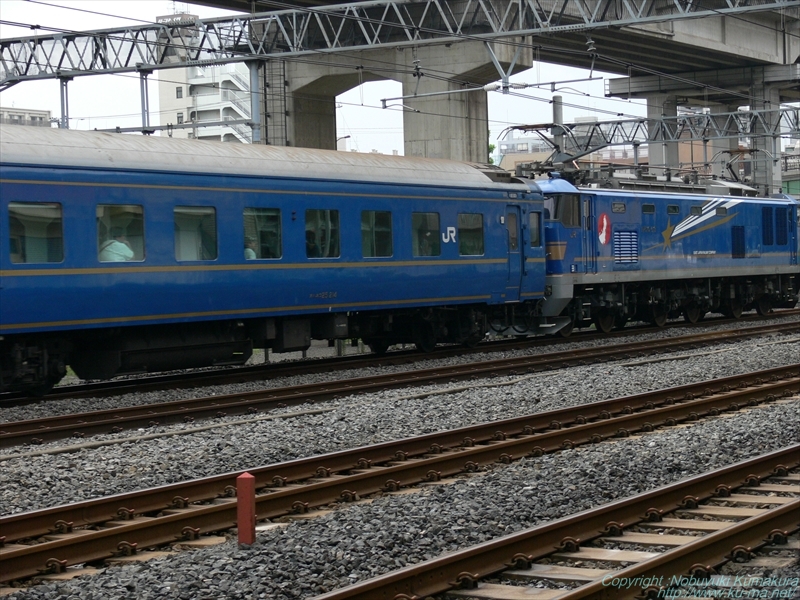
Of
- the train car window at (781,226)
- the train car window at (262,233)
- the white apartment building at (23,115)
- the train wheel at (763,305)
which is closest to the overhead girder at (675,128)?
the train car window at (781,226)

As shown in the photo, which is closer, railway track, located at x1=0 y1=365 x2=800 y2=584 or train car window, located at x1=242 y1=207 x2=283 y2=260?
railway track, located at x1=0 y1=365 x2=800 y2=584

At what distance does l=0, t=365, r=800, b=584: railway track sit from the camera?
7.45 metres

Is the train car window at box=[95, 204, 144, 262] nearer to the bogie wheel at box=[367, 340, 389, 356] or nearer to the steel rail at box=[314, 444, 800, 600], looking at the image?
the bogie wheel at box=[367, 340, 389, 356]

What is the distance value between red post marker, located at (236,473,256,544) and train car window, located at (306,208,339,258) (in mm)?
9747

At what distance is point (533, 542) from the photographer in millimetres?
7082

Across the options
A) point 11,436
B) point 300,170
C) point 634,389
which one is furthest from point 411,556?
point 300,170

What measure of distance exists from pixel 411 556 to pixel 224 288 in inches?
359

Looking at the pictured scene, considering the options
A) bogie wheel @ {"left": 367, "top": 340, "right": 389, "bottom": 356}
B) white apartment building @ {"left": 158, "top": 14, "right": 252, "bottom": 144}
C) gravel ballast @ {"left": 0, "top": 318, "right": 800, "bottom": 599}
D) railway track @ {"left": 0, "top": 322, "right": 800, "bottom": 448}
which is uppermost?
white apartment building @ {"left": 158, "top": 14, "right": 252, "bottom": 144}

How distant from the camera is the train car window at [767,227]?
30016 mm

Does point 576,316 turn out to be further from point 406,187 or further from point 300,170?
point 300,170

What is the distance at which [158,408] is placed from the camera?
13.5 meters

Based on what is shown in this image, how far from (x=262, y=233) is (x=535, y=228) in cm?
719

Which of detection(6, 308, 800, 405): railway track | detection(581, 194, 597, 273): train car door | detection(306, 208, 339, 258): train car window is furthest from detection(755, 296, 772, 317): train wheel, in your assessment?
detection(306, 208, 339, 258): train car window

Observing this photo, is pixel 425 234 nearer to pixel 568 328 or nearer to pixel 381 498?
pixel 568 328
